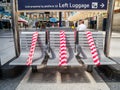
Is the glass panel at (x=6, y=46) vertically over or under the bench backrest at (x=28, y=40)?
under

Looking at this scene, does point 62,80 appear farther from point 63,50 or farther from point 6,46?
point 6,46

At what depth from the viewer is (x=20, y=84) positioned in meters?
4.09

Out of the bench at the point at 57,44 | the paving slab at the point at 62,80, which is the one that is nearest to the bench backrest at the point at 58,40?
the bench at the point at 57,44

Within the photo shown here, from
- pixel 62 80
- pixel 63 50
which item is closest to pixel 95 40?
pixel 63 50

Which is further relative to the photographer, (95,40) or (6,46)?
(6,46)

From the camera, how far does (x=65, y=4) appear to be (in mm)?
4961

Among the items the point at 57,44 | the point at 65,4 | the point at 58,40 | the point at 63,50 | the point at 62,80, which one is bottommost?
the point at 62,80

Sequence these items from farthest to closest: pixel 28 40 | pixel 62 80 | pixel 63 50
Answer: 1. pixel 28 40
2. pixel 63 50
3. pixel 62 80

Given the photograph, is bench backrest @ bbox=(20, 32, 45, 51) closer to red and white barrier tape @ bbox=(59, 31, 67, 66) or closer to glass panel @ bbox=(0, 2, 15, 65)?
red and white barrier tape @ bbox=(59, 31, 67, 66)

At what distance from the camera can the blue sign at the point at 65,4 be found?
495cm

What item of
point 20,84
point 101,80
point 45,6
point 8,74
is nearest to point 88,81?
point 101,80

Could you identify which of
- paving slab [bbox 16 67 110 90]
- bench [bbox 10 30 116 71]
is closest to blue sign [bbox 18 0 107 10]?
bench [bbox 10 30 116 71]

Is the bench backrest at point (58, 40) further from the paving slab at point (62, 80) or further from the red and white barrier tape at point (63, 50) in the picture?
the paving slab at point (62, 80)

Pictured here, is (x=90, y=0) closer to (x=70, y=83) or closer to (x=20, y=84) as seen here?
(x=70, y=83)
